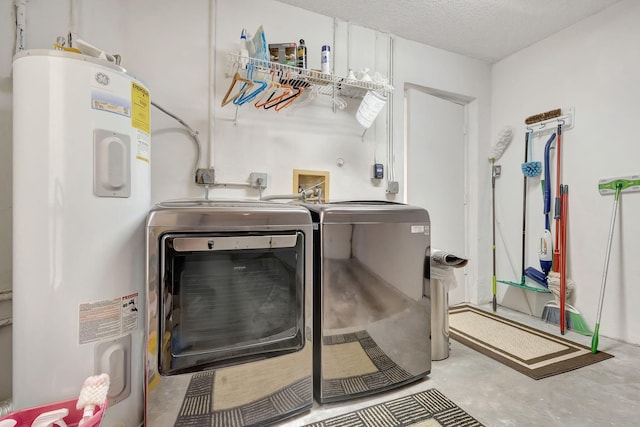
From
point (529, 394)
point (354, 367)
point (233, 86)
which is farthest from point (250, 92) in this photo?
point (529, 394)

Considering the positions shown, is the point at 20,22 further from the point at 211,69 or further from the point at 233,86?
the point at 233,86

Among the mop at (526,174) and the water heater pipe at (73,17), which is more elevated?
the water heater pipe at (73,17)

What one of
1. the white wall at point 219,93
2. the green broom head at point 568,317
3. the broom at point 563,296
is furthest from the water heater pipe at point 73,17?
the green broom head at point 568,317

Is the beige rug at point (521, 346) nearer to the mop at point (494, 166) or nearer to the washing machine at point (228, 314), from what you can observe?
the mop at point (494, 166)

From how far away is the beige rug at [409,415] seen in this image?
4.01 ft

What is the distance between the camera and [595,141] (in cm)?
220

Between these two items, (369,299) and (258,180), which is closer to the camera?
(369,299)

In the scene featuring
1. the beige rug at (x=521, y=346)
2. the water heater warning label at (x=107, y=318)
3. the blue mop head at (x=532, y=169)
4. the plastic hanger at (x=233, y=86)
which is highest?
the plastic hanger at (x=233, y=86)

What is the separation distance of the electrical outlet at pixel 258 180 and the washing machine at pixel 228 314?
0.78 metres

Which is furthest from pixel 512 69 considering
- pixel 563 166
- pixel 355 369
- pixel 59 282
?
pixel 59 282

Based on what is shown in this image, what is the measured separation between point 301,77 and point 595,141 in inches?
93.4

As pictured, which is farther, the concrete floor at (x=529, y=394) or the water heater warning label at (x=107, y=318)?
the concrete floor at (x=529, y=394)

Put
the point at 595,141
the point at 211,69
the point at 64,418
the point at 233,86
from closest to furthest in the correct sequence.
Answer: the point at 64,418 → the point at 233,86 → the point at 211,69 → the point at 595,141

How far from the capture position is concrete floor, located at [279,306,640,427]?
1270 mm
